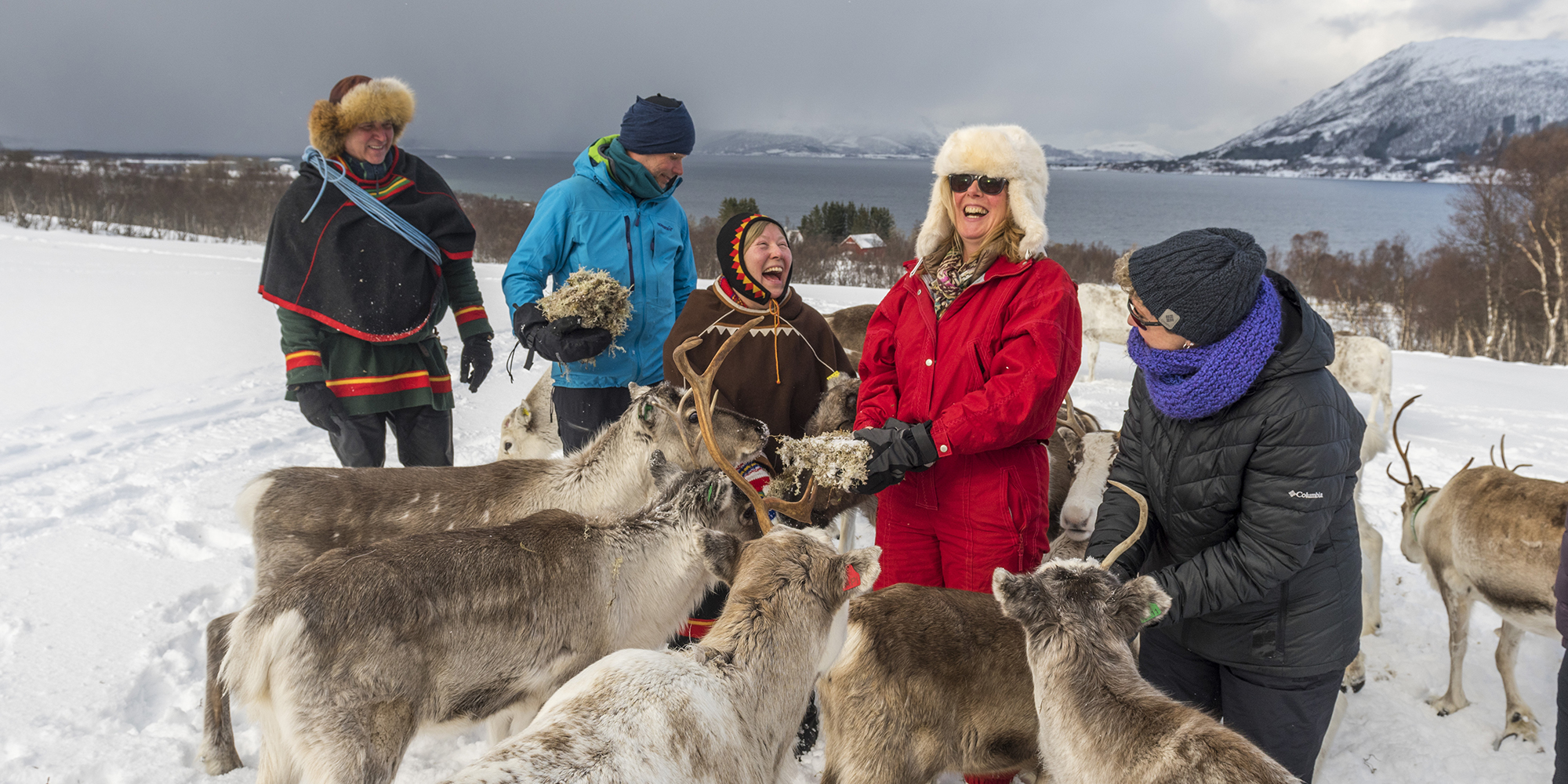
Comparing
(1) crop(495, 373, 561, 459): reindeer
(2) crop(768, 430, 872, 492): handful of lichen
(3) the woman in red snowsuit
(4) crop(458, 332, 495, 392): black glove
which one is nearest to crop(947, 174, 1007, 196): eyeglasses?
(3) the woman in red snowsuit

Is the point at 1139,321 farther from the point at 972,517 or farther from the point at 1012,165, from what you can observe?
the point at 972,517

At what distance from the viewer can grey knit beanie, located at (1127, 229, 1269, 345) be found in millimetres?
2250

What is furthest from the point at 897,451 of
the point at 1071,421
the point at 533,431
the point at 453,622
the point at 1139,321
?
the point at 533,431

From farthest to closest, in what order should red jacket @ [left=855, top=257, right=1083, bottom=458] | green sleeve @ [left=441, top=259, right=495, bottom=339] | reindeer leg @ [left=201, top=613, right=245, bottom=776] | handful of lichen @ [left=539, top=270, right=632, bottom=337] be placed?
green sleeve @ [left=441, top=259, right=495, bottom=339] → handful of lichen @ [left=539, top=270, right=632, bottom=337] → reindeer leg @ [left=201, top=613, right=245, bottom=776] → red jacket @ [left=855, top=257, right=1083, bottom=458]

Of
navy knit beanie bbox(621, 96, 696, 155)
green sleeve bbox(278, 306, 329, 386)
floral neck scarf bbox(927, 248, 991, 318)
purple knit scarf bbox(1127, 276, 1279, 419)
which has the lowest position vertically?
green sleeve bbox(278, 306, 329, 386)

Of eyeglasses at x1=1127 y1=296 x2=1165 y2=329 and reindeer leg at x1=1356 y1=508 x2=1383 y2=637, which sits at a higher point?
eyeglasses at x1=1127 y1=296 x2=1165 y2=329

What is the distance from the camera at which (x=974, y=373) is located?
3137 mm

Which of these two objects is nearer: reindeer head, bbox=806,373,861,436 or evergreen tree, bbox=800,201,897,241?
reindeer head, bbox=806,373,861,436

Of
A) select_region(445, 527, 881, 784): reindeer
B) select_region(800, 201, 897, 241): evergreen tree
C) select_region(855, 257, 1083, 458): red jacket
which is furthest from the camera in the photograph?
select_region(800, 201, 897, 241): evergreen tree

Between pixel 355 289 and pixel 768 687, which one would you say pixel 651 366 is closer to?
pixel 355 289

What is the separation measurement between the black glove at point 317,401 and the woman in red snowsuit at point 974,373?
2861 mm

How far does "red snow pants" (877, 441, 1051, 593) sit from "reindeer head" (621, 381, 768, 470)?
785mm

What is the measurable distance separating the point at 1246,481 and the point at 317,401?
4.27 meters

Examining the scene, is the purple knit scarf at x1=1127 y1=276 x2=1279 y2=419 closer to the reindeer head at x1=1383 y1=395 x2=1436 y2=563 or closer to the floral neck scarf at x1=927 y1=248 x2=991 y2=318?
the floral neck scarf at x1=927 y1=248 x2=991 y2=318
